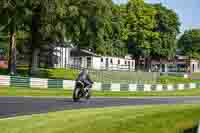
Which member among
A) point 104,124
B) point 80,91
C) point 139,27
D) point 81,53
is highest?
point 139,27

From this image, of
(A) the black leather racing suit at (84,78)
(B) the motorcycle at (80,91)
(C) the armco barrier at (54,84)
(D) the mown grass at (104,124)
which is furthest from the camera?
(C) the armco barrier at (54,84)

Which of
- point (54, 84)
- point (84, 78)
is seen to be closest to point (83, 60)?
point (54, 84)

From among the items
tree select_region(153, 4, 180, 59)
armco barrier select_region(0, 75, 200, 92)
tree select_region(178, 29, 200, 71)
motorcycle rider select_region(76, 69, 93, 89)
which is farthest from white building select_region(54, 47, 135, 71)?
tree select_region(178, 29, 200, 71)

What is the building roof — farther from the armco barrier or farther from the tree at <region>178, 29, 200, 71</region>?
the tree at <region>178, 29, 200, 71</region>

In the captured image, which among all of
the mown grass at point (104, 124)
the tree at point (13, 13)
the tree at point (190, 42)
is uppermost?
the tree at point (190, 42)

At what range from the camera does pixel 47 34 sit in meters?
49.4

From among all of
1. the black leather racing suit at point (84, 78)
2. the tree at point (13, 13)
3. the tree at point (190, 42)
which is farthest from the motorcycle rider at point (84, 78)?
the tree at point (190, 42)

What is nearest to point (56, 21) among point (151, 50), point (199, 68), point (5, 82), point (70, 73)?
point (5, 82)

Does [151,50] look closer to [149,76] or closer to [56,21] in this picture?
[149,76]

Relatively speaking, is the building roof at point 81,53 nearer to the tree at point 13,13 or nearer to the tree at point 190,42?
the tree at point 13,13

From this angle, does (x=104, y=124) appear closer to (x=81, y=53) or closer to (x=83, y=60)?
(x=83, y=60)

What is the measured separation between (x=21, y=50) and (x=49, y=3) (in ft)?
99.9

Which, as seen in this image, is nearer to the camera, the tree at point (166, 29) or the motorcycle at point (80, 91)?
the motorcycle at point (80, 91)

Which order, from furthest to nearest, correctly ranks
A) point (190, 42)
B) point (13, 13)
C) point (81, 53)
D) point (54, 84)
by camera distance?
point (190, 42) → point (81, 53) → point (13, 13) → point (54, 84)
